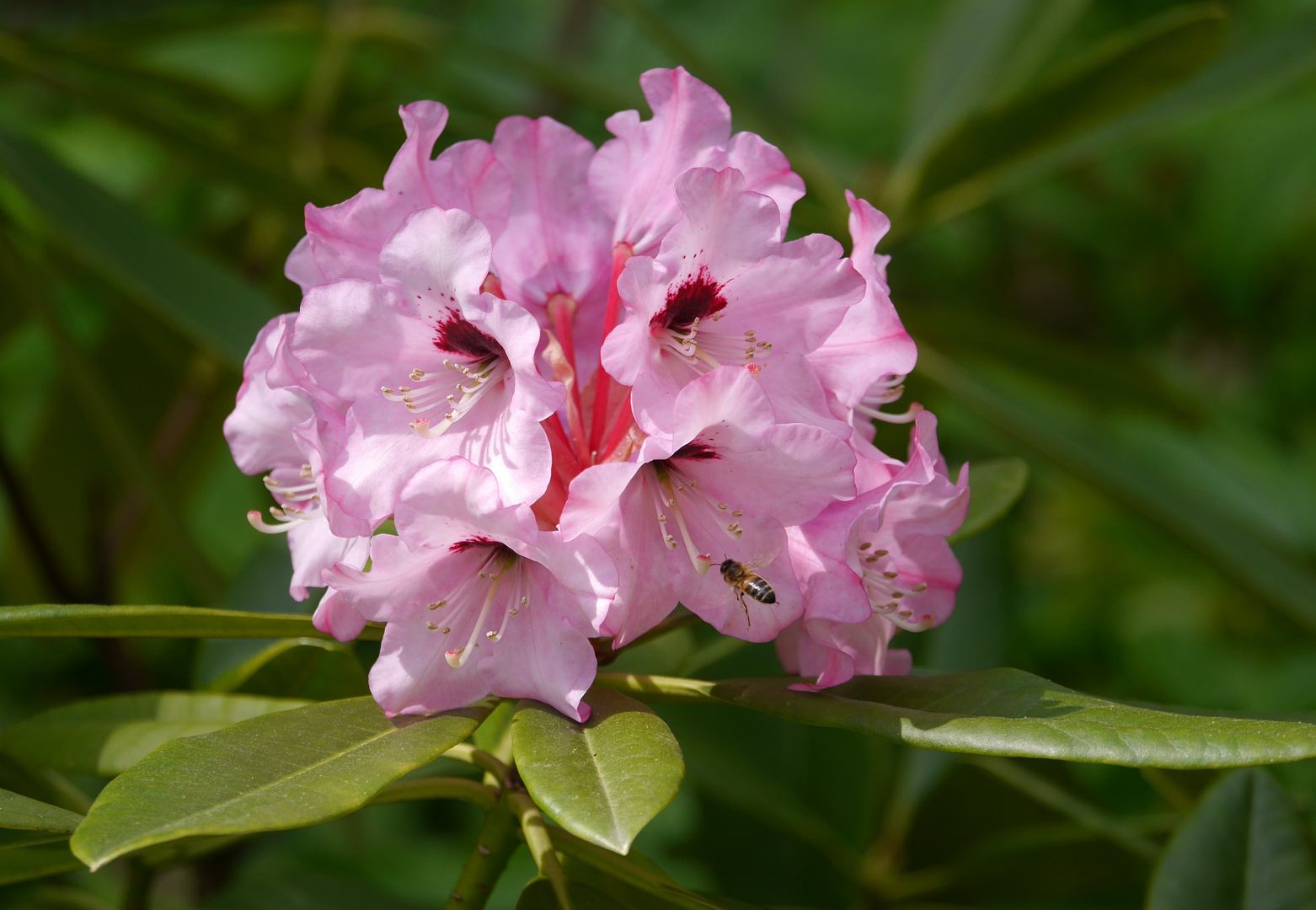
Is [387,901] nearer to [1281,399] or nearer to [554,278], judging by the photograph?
[554,278]

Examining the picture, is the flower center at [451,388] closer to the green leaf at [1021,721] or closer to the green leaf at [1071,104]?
the green leaf at [1021,721]

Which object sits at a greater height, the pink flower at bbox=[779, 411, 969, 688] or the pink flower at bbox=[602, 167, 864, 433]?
the pink flower at bbox=[602, 167, 864, 433]

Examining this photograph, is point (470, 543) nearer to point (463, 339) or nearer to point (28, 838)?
point (463, 339)

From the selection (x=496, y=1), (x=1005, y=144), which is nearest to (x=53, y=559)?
(x=1005, y=144)

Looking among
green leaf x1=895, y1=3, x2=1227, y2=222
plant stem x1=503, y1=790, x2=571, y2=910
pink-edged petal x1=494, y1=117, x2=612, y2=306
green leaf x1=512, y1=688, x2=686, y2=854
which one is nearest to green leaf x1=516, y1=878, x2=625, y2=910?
plant stem x1=503, y1=790, x2=571, y2=910

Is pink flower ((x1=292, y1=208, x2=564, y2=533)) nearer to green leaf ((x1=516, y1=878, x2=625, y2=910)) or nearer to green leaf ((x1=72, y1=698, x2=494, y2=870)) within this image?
green leaf ((x1=72, y1=698, x2=494, y2=870))

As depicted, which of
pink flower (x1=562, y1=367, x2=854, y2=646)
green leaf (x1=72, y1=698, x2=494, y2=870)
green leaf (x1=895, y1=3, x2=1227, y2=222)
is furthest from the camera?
green leaf (x1=895, y1=3, x2=1227, y2=222)
